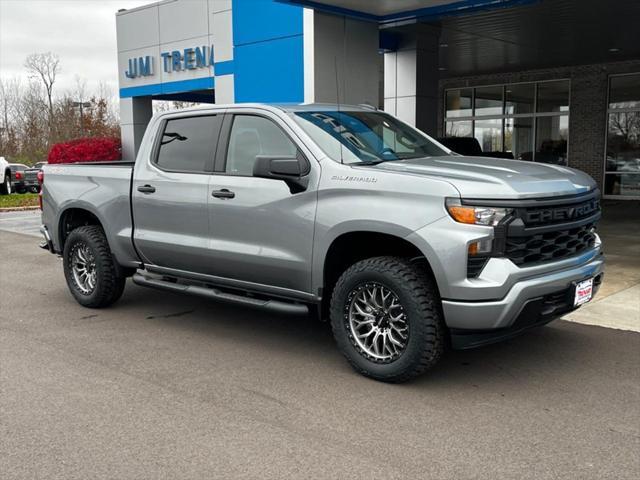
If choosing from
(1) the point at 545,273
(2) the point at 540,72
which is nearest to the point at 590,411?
(1) the point at 545,273

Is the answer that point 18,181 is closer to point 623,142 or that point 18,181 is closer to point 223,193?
point 623,142

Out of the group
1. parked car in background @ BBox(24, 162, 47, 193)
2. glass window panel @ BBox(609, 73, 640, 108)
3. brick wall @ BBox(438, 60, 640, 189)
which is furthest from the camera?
parked car in background @ BBox(24, 162, 47, 193)

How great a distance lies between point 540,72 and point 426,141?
57.2 ft

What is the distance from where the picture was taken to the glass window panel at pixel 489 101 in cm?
2325

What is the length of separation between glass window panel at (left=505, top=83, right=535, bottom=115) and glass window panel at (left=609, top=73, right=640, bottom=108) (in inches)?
102

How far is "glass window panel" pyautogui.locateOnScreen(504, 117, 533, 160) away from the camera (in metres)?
22.6

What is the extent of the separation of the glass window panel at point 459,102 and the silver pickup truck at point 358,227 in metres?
18.6

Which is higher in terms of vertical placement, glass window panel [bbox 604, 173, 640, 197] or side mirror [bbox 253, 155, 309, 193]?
side mirror [bbox 253, 155, 309, 193]

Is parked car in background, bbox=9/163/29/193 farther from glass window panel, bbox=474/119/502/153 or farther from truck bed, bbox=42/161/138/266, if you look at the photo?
truck bed, bbox=42/161/138/266

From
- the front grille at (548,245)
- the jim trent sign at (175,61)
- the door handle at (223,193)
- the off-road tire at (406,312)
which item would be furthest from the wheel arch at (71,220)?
the jim trent sign at (175,61)

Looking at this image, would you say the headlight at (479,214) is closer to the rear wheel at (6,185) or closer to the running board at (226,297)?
the running board at (226,297)

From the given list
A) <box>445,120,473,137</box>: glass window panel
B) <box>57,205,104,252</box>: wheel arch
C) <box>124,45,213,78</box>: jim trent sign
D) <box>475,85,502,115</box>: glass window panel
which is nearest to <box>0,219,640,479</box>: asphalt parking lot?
<box>57,205,104,252</box>: wheel arch

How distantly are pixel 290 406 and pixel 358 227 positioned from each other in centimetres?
132

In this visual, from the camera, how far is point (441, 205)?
4523 mm
